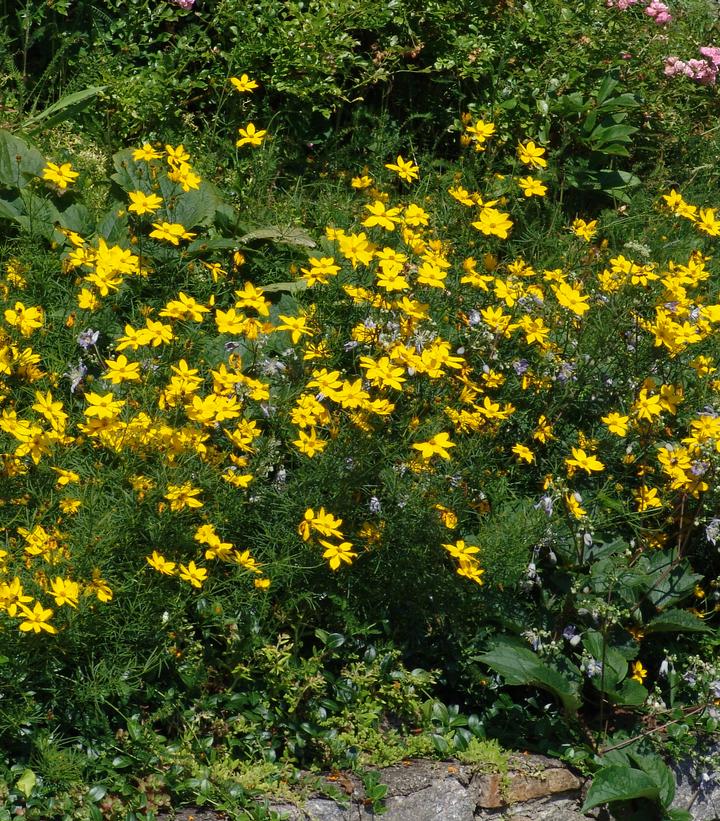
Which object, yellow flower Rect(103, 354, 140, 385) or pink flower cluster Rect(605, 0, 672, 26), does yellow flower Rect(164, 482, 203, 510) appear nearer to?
yellow flower Rect(103, 354, 140, 385)

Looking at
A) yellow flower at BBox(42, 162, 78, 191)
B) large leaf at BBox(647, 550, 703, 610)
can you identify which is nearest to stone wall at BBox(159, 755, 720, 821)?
large leaf at BBox(647, 550, 703, 610)

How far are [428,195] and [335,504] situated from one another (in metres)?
Answer: 2.37

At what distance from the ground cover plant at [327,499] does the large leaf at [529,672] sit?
0.01m

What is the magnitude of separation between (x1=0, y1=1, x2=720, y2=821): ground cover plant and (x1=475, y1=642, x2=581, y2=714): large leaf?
0.01 m

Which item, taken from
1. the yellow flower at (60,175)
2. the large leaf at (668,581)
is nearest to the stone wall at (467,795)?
the large leaf at (668,581)

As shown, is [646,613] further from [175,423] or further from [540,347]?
[175,423]

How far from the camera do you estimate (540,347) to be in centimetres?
388

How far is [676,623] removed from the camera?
3.73m

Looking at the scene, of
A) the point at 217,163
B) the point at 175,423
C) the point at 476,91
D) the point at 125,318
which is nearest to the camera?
the point at 175,423

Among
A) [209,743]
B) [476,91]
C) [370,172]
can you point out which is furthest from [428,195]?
[209,743]

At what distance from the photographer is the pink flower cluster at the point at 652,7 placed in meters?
6.10

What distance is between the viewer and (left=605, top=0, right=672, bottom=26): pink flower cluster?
610 cm

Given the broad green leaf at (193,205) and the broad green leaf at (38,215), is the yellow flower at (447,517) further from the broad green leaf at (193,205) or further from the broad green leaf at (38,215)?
the broad green leaf at (38,215)

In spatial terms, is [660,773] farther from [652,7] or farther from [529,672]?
[652,7]
